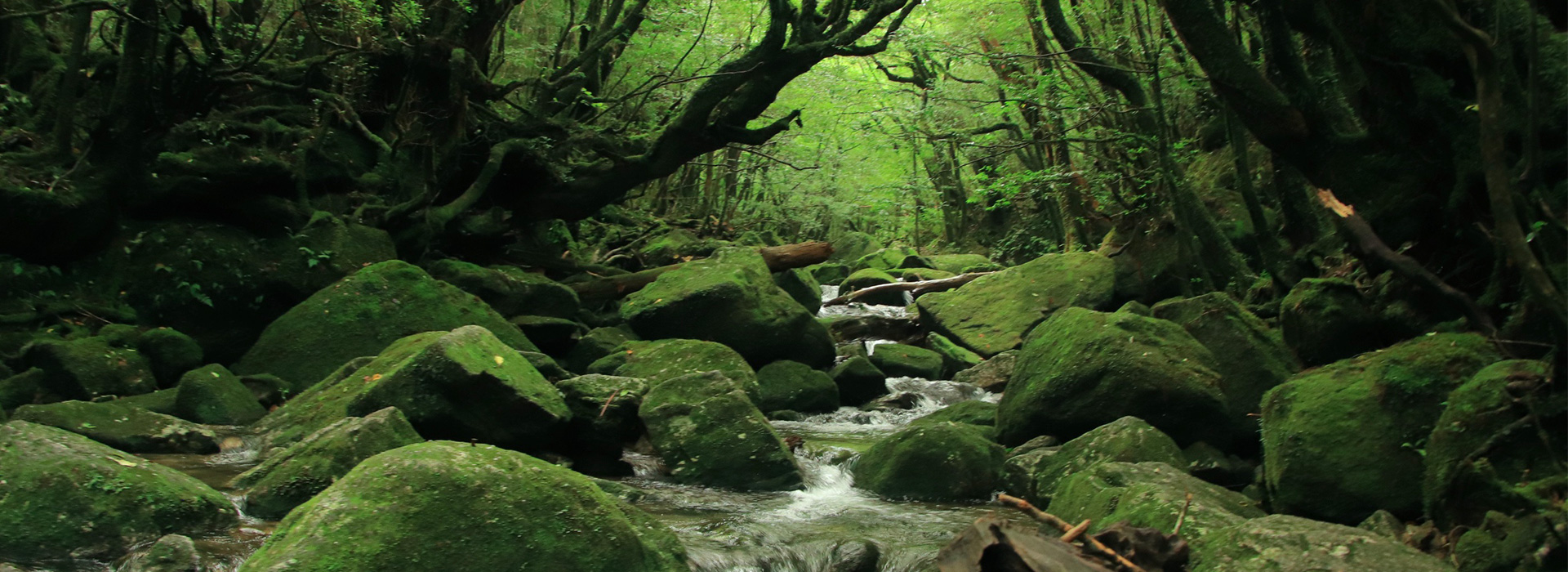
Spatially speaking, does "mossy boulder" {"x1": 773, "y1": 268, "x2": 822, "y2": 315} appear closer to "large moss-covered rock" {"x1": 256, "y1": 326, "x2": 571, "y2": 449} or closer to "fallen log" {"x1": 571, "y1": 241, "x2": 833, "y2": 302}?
"fallen log" {"x1": 571, "y1": 241, "x2": 833, "y2": 302}

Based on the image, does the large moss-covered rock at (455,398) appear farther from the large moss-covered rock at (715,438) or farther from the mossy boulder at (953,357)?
the mossy boulder at (953,357)

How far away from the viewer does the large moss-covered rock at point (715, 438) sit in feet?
23.4

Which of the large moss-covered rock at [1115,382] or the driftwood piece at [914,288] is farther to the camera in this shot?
the driftwood piece at [914,288]

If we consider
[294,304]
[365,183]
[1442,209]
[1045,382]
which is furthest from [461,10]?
[1442,209]

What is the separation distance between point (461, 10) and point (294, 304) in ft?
13.4

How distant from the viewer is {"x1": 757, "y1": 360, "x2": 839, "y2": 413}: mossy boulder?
10.7 m

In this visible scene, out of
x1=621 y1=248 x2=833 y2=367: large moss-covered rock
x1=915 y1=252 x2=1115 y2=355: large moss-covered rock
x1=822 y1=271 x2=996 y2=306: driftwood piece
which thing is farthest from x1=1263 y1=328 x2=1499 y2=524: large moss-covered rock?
x1=822 y1=271 x2=996 y2=306: driftwood piece

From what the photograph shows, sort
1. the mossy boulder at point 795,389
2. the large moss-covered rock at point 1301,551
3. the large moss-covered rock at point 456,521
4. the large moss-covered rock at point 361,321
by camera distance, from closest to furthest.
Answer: the large moss-covered rock at point 456,521 → the large moss-covered rock at point 1301,551 → the large moss-covered rock at point 361,321 → the mossy boulder at point 795,389

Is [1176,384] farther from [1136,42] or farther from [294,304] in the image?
[294,304]

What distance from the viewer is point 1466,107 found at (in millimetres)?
5133

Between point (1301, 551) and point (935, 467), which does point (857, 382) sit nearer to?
point (935, 467)

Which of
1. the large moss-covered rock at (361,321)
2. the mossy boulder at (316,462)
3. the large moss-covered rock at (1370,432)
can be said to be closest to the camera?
the large moss-covered rock at (1370,432)

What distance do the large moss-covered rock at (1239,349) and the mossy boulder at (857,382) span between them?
12.8 ft

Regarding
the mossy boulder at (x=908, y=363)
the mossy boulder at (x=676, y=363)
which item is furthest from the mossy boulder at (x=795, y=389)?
the mossy boulder at (x=908, y=363)
